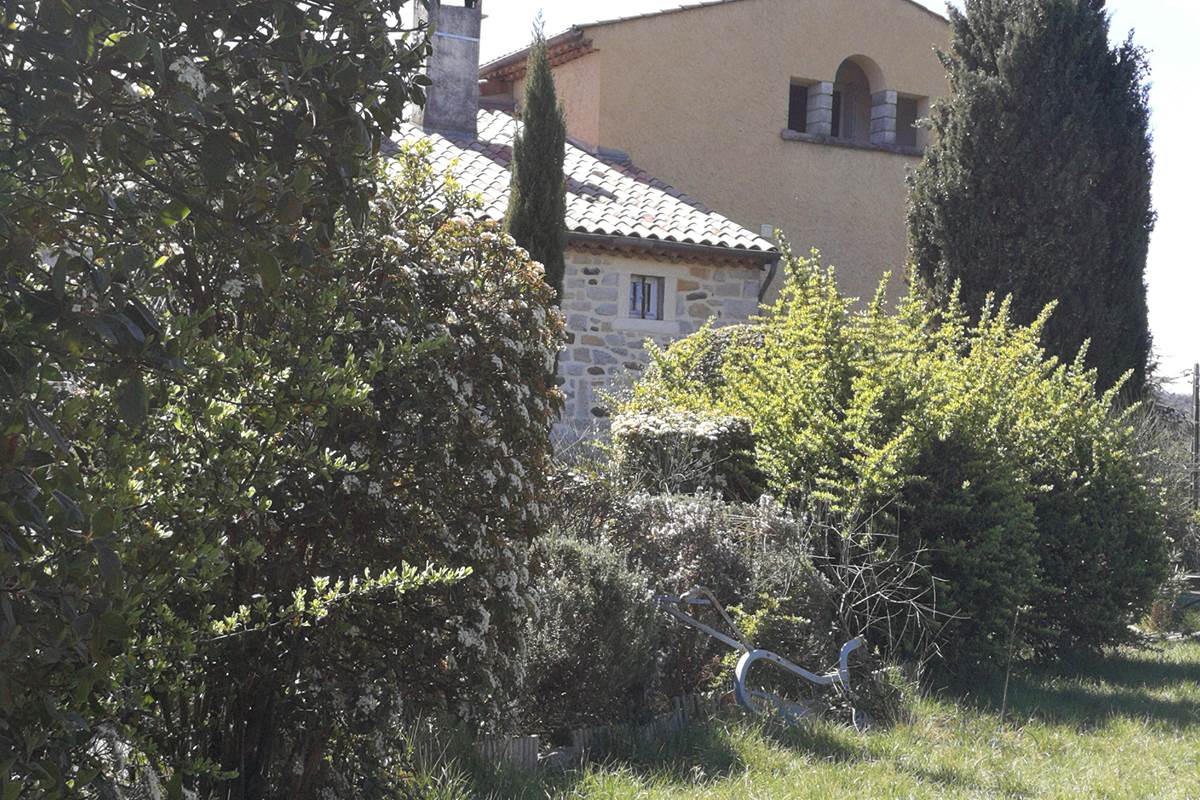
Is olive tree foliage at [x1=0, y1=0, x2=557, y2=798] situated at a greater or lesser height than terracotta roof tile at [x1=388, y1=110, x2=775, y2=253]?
lesser

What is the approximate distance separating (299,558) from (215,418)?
1493 millimetres

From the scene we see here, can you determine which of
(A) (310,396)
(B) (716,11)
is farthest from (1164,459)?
(A) (310,396)

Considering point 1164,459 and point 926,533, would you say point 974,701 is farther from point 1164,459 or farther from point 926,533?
point 1164,459

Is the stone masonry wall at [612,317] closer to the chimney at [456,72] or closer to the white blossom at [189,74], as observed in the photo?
the chimney at [456,72]

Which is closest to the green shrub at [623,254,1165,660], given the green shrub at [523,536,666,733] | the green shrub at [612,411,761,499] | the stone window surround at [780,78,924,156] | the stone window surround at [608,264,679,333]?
the green shrub at [612,411,761,499]

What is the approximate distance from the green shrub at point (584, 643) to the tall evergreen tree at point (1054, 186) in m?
10.5

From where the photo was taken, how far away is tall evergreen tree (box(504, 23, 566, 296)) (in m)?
12.7

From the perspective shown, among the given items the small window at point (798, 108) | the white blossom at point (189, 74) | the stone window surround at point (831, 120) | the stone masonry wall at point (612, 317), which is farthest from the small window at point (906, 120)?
the white blossom at point (189, 74)

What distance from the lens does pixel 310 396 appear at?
294 centimetres

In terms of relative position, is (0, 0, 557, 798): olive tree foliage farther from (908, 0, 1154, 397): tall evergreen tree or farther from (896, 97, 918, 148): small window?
(896, 97, 918, 148): small window

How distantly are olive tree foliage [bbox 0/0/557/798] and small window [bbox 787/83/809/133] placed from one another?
17767mm

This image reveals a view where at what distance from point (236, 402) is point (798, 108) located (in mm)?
20513

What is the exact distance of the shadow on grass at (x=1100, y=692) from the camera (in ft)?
24.4

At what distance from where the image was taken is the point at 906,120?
22797mm
